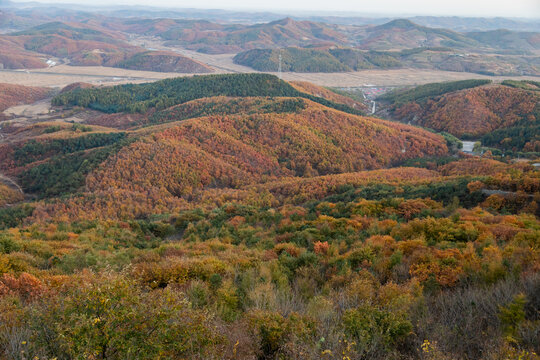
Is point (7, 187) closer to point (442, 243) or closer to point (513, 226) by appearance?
point (442, 243)

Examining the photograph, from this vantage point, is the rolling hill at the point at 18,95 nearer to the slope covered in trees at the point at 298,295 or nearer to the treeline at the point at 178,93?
the treeline at the point at 178,93

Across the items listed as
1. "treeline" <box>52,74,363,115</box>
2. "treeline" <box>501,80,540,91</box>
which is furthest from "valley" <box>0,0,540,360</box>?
"treeline" <box>501,80,540,91</box>

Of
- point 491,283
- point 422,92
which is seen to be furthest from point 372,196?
point 422,92

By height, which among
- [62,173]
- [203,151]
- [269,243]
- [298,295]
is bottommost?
[62,173]

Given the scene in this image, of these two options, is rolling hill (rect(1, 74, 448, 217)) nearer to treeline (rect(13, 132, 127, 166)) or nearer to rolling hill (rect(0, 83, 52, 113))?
treeline (rect(13, 132, 127, 166))

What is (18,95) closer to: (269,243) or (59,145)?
(59,145)

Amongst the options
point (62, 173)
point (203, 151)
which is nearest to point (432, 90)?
point (203, 151)
